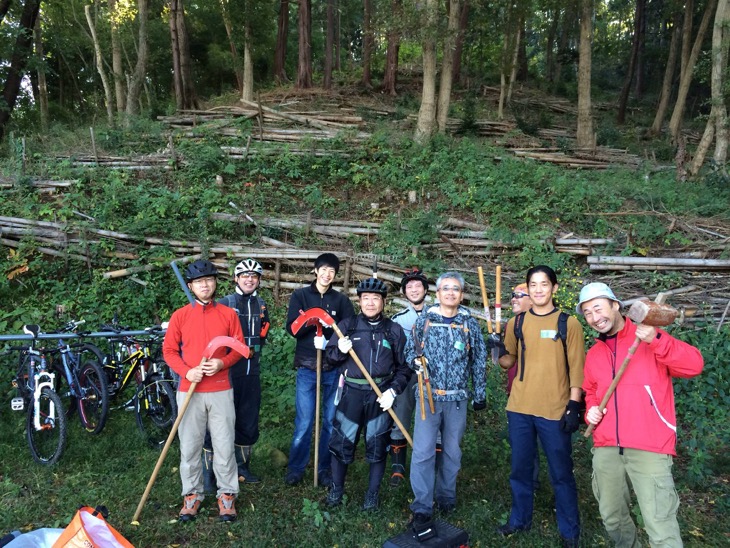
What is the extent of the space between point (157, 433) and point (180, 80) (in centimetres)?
1420

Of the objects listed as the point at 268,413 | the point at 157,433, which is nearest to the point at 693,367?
the point at 268,413

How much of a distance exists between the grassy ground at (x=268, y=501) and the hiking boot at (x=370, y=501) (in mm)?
56

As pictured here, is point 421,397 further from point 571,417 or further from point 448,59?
point 448,59

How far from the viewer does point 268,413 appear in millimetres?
6492

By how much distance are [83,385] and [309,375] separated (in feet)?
9.80

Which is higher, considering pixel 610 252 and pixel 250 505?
pixel 610 252

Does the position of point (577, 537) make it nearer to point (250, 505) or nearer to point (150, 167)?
point (250, 505)

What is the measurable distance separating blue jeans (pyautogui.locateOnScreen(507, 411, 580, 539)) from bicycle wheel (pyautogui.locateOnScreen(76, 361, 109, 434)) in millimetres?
4531

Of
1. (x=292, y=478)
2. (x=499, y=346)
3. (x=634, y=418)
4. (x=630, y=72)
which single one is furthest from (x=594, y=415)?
(x=630, y=72)

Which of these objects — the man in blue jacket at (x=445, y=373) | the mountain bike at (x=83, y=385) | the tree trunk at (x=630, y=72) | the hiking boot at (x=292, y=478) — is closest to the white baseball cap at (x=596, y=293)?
the man in blue jacket at (x=445, y=373)

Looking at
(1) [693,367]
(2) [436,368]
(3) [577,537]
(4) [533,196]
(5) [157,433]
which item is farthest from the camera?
(4) [533,196]

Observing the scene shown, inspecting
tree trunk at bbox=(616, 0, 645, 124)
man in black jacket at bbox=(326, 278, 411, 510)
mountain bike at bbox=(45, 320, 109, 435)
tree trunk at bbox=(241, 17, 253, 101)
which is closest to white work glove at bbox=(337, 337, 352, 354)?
man in black jacket at bbox=(326, 278, 411, 510)

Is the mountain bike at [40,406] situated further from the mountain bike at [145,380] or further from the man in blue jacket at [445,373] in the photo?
the man in blue jacket at [445,373]

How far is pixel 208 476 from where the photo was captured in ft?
15.6
